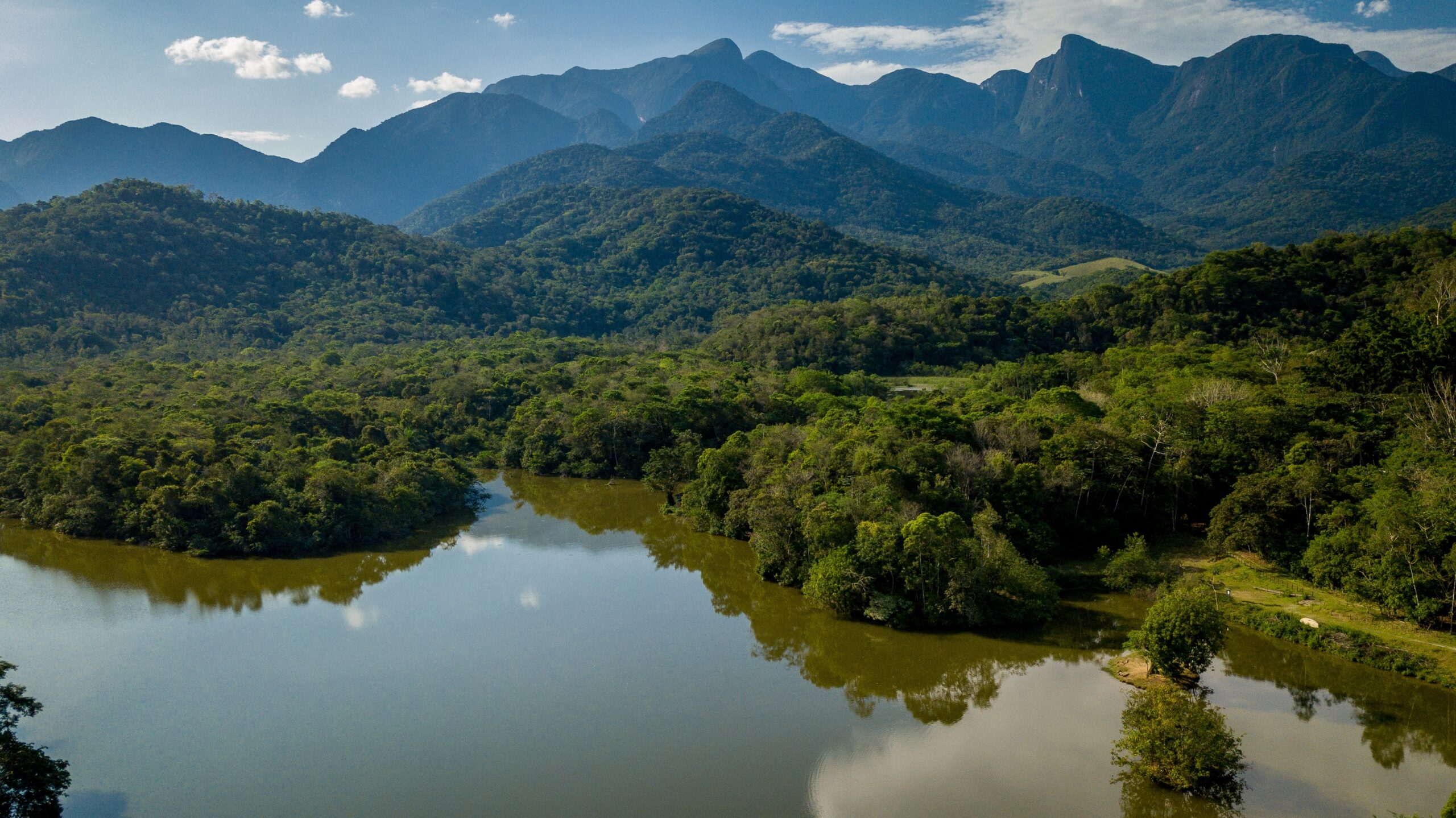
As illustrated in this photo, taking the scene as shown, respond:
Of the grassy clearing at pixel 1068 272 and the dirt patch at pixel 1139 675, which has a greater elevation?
the grassy clearing at pixel 1068 272

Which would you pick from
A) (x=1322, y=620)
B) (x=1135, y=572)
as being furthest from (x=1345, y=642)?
(x=1135, y=572)

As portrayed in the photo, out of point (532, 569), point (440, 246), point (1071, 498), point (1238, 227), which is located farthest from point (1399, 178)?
point (532, 569)

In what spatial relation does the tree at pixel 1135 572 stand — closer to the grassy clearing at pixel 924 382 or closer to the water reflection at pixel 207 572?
the grassy clearing at pixel 924 382

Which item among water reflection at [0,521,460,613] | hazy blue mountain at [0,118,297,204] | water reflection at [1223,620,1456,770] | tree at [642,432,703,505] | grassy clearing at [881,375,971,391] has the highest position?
hazy blue mountain at [0,118,297,204]

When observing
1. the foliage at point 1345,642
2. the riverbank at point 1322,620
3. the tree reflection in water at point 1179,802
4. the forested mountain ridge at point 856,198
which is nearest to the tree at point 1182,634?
the tree reflection in water at point 1179,802

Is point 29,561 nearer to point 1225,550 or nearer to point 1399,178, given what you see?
point 1225,550


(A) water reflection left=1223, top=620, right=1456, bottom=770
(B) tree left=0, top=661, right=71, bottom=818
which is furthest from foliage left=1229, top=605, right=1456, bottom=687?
(B) tree left=0, top=661, right=71, bottom=818

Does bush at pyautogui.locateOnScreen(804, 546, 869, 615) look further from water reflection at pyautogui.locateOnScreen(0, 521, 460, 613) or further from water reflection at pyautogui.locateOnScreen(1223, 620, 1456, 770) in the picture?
water reflection at pyautogui.locateOnScreen(0, 521, 460, 613)
